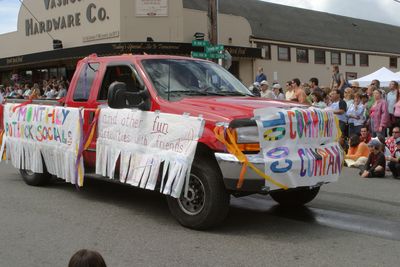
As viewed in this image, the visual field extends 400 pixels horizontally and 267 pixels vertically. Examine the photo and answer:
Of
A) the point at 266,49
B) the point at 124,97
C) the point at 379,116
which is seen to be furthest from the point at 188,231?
the point at 266,49

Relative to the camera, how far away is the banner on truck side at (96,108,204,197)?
5719 mm

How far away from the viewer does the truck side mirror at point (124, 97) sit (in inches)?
247

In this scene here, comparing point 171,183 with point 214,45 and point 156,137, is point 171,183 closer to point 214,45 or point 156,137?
point 156,137

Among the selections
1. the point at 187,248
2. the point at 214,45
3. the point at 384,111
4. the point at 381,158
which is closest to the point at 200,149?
the point at 187,248

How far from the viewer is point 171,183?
19.1 feet

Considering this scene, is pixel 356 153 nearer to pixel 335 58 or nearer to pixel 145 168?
pixel 145 168

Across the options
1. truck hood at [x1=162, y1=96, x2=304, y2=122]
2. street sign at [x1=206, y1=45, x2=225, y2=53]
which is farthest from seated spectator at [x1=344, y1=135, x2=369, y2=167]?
truck hood at [x1=162, y1=96, x2=304, y2=122]

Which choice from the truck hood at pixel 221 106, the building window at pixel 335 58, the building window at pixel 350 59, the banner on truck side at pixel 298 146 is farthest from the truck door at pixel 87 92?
the building window at pixel 350 59

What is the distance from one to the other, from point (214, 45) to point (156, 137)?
10.1m

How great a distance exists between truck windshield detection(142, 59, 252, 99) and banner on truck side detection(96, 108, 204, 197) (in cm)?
47

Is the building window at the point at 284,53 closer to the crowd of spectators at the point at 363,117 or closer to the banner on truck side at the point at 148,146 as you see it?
→ the crowd of spectators at the point at 363,117

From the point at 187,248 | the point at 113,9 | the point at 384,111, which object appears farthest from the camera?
the point at 113,9

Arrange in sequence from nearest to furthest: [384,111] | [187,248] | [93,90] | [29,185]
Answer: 1. [187,248]
2. [93,90]
3. [29,185]
4. [384,111]

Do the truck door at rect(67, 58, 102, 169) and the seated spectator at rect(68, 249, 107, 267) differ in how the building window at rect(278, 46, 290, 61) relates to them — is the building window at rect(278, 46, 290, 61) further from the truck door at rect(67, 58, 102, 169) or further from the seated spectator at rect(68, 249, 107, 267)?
the seated spectator at rect(68, 249, 107, 267)
